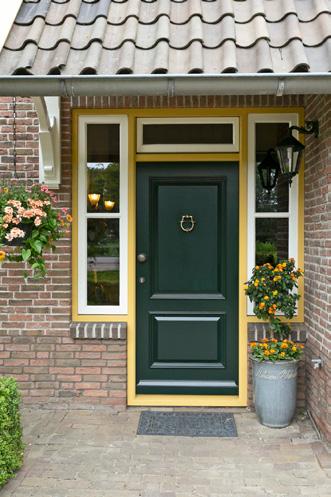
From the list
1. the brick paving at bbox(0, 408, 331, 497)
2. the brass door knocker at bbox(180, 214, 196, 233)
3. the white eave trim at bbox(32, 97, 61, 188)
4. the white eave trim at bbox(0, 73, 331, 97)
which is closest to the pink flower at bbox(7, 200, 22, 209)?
the white eave trim at bbox(0, 73, 331, 97)

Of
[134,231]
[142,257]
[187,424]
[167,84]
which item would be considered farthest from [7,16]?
[187,424]

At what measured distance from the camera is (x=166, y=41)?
3000 millimetres

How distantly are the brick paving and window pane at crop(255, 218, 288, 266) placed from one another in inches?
57.4

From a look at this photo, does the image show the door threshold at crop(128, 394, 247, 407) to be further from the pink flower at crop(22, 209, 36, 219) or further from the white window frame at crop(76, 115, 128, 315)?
the pink flower at crop(22, 209, 36, 219)

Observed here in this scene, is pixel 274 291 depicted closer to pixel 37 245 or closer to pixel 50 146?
pixel 37 245

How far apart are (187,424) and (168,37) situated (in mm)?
3067

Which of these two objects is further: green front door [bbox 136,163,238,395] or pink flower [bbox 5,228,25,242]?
green front door [bbox 136,163,238,395]

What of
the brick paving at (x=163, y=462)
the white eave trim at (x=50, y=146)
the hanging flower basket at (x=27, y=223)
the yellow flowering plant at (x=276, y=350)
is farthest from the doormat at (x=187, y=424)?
the white eave trim at (x=50, y=146)

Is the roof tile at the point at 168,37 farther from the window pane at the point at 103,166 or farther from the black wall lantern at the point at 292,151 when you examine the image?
the window pane at the point at 103,166

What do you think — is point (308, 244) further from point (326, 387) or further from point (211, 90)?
point (211, 90)

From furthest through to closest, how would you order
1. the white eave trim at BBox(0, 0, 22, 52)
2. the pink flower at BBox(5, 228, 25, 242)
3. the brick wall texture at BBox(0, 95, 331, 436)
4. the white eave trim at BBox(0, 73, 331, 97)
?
the brick wall texture at BBox(0, 95, 331, 436), the white eave trim at BBox(0, 0, 22, 52), the pink flower at BBox(5, 228, 25, 242), the white eave trim at BBox(0, 73, 331, 97)

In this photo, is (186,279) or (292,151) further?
(186,279)

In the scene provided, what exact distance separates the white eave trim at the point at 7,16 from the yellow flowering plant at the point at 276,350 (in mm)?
3104

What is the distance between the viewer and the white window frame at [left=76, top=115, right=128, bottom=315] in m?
4.18
